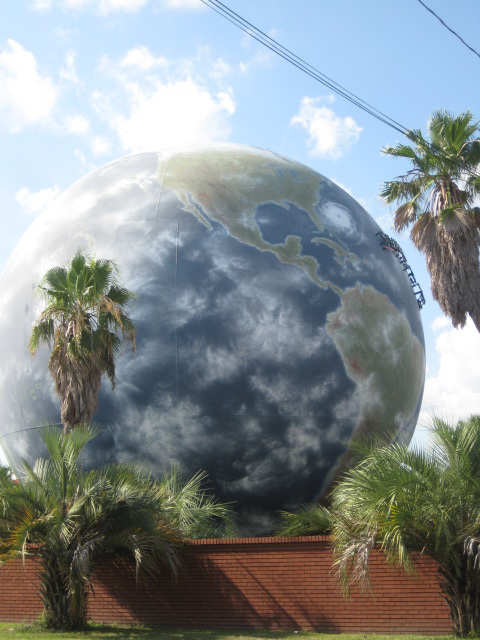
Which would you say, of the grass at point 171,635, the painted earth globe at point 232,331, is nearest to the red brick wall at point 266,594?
the grass at point 171,635

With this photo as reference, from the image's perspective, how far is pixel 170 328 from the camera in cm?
1581

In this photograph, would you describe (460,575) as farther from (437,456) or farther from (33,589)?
(33,589)

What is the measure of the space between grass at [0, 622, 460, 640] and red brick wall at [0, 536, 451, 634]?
1.05 feet

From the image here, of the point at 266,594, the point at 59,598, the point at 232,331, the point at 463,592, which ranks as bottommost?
the point at 463,592

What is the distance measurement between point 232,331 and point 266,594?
5.27 m

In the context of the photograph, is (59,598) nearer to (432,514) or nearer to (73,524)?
(73,524)

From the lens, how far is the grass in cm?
1154

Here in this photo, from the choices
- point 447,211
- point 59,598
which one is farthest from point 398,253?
point 59,598

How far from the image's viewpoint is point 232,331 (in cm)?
1571

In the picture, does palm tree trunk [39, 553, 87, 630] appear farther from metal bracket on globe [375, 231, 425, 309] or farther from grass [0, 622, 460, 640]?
metal bracket on globe [375, 231, 425, 309]

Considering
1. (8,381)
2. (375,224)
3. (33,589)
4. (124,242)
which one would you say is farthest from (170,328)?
(375,224)

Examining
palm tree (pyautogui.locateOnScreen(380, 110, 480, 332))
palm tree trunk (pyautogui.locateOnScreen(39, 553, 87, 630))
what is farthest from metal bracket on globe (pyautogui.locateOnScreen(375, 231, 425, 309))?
palm tree trunk (pyautogui.locateOnScreen(39, 553, 87, 630))

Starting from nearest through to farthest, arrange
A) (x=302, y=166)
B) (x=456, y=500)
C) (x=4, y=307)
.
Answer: (x=456, y=500) → (x=4, y=307) → (x=302, y=166)

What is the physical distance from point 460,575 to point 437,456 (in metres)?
1.71
